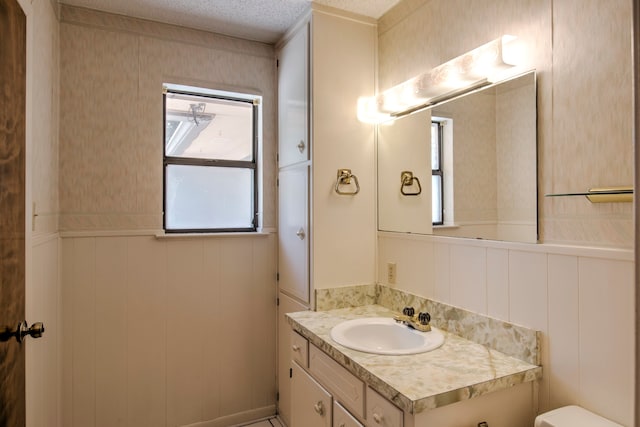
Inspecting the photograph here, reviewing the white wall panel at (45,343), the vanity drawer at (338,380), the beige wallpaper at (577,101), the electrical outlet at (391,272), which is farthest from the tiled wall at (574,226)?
the white wall panel at (45,343)

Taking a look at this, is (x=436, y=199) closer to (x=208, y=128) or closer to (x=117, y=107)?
(x=208, y=128)

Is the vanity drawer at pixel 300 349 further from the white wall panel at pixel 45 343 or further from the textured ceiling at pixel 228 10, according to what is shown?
the textured ceiling at pixel 228 10

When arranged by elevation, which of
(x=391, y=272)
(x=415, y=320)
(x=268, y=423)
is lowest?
(x=268, y=423)

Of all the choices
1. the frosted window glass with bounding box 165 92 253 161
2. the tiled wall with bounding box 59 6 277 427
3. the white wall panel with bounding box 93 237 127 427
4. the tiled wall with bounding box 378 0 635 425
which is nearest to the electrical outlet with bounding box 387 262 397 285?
the tiled wall with bounding box 378 0 635 425

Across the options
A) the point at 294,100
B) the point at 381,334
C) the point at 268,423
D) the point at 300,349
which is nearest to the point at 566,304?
the point at 381,334

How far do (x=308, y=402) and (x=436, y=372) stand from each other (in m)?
0.68

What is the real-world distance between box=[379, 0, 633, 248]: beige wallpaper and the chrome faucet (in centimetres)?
59

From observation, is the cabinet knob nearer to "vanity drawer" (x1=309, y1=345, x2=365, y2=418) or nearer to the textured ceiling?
"vanity drawer" (x1=309, y1=345, x2=365, y2=418)

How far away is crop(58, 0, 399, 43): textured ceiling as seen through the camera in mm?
2053

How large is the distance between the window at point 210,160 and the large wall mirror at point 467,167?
0.96 metres

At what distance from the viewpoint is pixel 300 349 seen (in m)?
1.79

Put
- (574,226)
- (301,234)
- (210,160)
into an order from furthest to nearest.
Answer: (210,160) < (301,234) < (574,226)

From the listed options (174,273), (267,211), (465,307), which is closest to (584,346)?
(465,307)

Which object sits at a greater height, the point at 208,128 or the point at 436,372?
the point at 208,128
